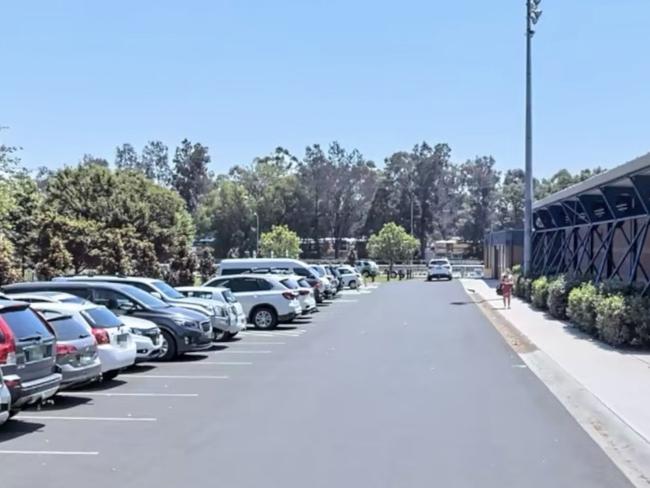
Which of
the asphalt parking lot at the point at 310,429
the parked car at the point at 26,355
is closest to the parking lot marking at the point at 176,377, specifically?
the asphalt parking lot at the point at 310,429

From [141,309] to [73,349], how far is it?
5217 mm

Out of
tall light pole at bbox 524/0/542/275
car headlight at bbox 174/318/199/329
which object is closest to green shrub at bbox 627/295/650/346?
car headlight at bbox 174/318/199/329

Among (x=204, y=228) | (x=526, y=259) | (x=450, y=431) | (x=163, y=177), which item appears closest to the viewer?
(x=450, y=431)

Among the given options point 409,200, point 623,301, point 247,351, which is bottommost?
point 247,351

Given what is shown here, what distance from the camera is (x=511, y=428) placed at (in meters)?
10.2

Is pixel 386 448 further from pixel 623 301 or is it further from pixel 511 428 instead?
pixel 623 301

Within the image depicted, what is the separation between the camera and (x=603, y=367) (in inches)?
609

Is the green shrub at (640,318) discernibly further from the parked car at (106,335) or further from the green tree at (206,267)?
the green tree at (206,267)

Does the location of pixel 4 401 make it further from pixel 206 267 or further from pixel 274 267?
pixel 206 267

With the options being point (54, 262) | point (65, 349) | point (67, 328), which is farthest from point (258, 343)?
point (54, 262)

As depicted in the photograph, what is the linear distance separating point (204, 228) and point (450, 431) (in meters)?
95.8

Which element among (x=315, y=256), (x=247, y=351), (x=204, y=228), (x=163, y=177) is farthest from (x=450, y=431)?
(x=163, y=177)

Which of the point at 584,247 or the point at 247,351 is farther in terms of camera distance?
the point at 584,247

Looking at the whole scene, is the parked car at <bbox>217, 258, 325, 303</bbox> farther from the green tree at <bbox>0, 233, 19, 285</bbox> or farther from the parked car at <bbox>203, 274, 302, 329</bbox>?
the green tree at <bbox>0, 233, 19, 285</bbox>
